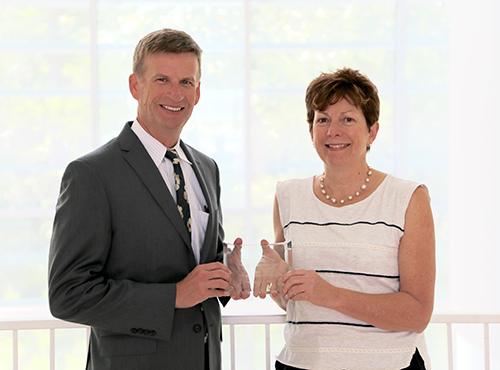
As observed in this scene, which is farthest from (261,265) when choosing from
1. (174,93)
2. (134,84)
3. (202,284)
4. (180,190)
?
(134,84)

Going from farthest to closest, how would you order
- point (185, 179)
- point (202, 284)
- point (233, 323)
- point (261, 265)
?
point (233, 323) → point (185, 179) → point (261, 265) → point (202, 284)

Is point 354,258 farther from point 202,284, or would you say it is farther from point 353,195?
point 202,284

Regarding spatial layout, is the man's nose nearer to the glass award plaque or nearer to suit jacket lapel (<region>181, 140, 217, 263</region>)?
suit jacket lapel (<region>181, 140, 217, 263</region>)

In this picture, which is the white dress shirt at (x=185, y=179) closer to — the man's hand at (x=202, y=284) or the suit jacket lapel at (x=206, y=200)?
the suit jacket lapel at (x=206, y=200)

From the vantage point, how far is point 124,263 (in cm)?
213

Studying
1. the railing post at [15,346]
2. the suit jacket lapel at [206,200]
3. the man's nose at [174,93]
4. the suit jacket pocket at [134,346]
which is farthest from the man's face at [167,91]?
the railing post at [15,346]

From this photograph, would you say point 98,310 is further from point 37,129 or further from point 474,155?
point 37,129

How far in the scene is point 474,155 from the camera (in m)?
5.91

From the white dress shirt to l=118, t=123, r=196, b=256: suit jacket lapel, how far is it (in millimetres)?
40

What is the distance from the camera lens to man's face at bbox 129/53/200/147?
2227 millimetres

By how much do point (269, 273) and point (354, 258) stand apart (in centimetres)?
24

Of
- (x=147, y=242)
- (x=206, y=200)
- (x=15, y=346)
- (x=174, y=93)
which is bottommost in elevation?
(x=15, y=346)

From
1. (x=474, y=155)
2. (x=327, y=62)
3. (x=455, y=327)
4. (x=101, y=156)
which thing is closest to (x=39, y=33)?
(x=327, y=62)

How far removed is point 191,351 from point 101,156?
568mm
